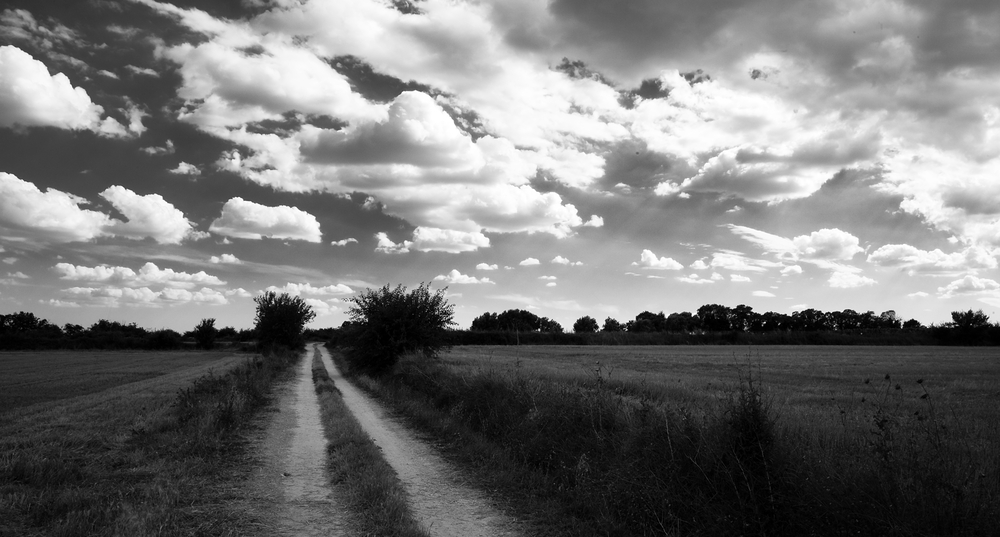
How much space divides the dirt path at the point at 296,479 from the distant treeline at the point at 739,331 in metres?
18.8

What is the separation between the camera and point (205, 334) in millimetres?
91250

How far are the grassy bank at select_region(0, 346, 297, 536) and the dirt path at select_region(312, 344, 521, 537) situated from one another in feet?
6.99

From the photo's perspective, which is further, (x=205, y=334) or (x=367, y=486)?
(x=205, y=334)

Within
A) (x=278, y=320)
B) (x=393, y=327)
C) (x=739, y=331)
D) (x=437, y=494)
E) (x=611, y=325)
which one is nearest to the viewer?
(x=437, y=494)

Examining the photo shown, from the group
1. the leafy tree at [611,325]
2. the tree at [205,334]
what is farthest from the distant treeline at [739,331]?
the tree at [205,334]

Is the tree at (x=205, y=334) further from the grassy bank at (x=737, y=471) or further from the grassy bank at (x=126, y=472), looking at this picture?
the grassy bank at (x=737, y=471)

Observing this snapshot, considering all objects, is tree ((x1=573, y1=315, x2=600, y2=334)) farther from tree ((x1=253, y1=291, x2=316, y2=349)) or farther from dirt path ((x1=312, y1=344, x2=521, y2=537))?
dirt path ((x1=312, y1=344, x2=521, y2=537))

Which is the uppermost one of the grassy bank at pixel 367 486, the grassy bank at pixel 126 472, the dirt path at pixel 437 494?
the grassy bank at pixel 126 472

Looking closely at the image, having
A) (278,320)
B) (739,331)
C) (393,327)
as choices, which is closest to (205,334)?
(278,320)

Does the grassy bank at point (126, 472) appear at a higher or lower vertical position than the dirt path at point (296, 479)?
higher

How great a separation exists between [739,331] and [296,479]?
4165 inches

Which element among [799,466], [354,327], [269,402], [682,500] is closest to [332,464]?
[682,500]

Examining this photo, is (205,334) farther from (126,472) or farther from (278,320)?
(126,472)

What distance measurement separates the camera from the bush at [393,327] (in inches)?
1128
